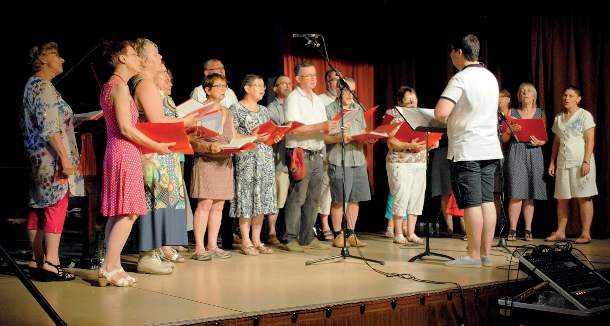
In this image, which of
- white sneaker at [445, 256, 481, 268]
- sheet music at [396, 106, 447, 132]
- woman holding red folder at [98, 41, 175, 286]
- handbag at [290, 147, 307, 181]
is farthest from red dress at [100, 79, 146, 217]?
white sneaker at [445, 256, 481, 268]

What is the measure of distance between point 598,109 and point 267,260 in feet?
13.6

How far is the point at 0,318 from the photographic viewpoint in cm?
337

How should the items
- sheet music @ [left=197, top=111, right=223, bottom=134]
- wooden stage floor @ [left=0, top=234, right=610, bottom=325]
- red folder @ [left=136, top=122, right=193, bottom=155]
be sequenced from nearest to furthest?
wooden stage floor @ [left=0, top=234, right=610, bottom=325] → red folder @ [left=136, top=122, right=193, bottom=155] → sheet music @ [left=197, top=111, right=223, bottom=134]

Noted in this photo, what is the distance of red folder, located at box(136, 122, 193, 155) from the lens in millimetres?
4000

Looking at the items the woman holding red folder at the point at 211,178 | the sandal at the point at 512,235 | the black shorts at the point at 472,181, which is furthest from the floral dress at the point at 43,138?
the sandal at the point at 512,235

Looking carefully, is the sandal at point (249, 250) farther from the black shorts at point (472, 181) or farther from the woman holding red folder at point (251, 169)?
the black shorts at point (472, 181)

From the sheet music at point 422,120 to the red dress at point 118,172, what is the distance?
5.70 ft

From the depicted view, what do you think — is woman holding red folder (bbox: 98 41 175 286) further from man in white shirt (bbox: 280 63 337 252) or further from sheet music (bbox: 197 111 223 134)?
man in white shirt (bbox: 280 63 337 252)

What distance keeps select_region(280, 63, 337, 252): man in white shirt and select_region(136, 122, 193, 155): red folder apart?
Answer: 1795mm

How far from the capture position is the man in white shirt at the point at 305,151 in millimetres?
5891

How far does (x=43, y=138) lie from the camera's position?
4344 mm

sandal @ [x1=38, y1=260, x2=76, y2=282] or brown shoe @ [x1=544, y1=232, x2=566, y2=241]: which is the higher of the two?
sandal @ [x1=38, y1=260, x2=76, y2=282]

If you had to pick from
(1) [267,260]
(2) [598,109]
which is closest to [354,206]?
(1) [267,260]

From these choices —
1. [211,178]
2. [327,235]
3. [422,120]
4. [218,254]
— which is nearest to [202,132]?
[211,178]
